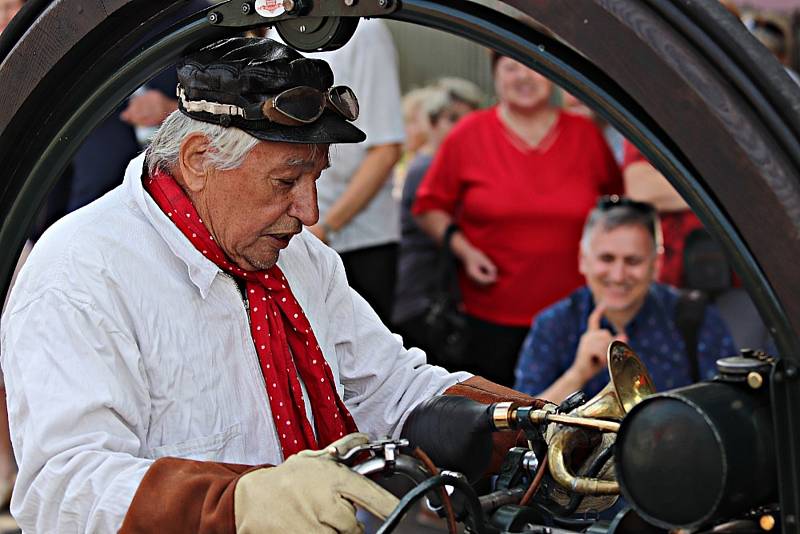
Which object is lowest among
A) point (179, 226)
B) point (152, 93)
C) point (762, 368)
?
point (762, 368)

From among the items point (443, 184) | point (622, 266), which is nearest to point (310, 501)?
point (622, 266)

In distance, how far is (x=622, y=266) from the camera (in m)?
3.25

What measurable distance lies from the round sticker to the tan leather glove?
554mm

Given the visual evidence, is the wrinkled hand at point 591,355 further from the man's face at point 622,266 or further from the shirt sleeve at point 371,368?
the shirt sleeve at point 371,368

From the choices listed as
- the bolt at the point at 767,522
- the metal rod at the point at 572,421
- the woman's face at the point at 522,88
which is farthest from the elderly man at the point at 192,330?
the woman's face at the point at 522,88

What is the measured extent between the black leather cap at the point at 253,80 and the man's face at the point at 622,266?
1.62 metres

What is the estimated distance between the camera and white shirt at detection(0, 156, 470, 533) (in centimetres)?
157

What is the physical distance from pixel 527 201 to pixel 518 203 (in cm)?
3

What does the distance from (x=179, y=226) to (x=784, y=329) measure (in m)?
0.93

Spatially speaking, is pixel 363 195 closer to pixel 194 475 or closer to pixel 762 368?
pixel 194 475

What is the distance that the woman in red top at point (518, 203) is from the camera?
362 centimetres

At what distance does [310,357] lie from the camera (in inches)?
73.3

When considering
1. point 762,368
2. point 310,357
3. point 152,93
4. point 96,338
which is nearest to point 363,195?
point 152,93

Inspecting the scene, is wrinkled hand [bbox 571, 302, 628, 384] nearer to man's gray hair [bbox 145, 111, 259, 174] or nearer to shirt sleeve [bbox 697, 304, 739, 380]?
shirt sleeve [bbox 697, 304, 739, 380]
